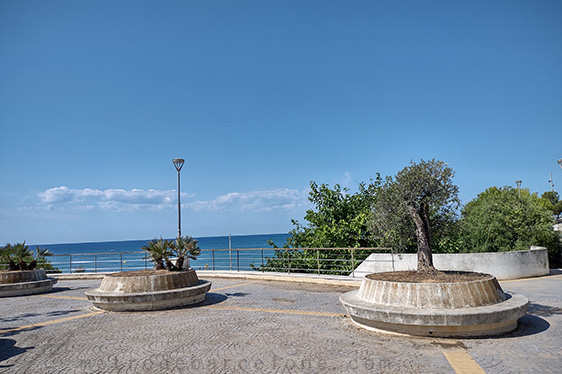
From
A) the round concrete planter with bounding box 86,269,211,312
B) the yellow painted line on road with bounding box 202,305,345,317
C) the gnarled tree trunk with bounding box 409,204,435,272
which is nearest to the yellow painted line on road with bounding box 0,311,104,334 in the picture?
the round concrete planter with bounding box 86,269,211,312

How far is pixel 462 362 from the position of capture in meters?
5.35

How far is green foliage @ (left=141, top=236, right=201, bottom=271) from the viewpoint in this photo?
11.2 meters

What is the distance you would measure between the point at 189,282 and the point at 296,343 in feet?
16.5

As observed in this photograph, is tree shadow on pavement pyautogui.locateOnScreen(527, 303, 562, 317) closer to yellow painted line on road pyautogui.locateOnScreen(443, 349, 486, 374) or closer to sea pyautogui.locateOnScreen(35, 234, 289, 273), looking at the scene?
yellow painted line on road pyautogui.locateOnScreen(443, 349, 486, 374)

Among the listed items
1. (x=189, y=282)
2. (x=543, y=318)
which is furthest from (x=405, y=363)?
(x=189, y=282)

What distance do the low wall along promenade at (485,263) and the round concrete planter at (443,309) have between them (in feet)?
22.6

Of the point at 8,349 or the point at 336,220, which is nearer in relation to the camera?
the point at 8,349

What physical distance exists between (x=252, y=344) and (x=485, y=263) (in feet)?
34.1

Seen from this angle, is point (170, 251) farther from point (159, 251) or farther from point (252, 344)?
point (252, 344)

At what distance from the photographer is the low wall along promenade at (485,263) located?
45.2 ft

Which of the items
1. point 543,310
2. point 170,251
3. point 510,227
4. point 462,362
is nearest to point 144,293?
point 170,251

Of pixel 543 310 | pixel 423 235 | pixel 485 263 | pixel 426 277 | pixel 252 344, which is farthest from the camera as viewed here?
pixel 485 263

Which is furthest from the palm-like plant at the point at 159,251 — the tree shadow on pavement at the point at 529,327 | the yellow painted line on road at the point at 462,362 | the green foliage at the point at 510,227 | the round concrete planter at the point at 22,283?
the green foliage at the point at 510,227

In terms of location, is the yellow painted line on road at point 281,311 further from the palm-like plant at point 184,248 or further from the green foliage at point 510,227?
the green foliage at point 510,227
